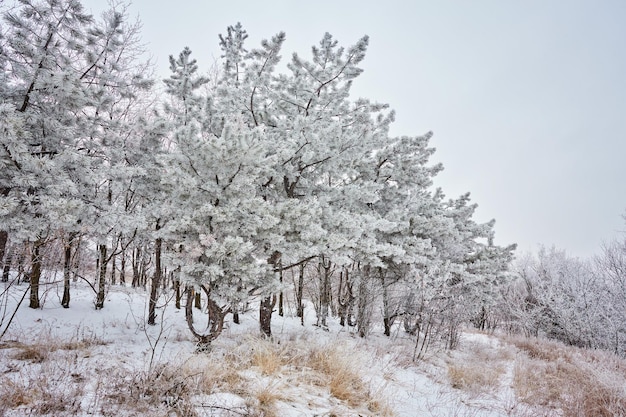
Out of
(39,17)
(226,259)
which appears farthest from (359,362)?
(39,17)

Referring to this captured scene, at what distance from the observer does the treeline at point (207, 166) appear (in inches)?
217

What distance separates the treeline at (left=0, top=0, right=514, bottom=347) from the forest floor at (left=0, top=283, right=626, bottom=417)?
2.99ft

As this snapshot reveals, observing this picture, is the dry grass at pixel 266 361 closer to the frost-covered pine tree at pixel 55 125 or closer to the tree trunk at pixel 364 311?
the frost-covered pine tree at pixel 55 125

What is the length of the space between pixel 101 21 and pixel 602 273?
79.8 ft

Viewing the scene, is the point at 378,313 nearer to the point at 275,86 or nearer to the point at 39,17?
the point at 275,86

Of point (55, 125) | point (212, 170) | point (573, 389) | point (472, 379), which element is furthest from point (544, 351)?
point (55, 125)

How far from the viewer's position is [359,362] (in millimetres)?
5273

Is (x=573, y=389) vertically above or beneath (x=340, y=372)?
beneath

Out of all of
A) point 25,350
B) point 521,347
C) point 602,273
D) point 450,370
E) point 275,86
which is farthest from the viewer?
point 602,273

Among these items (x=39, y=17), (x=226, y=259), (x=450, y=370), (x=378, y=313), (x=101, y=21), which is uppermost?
(x=101, y=21)

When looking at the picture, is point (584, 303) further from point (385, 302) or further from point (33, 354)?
A: point (33, 354)

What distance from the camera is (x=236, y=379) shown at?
388 cm

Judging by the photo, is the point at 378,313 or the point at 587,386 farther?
the point at 378,313

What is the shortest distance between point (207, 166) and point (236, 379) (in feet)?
11.6
